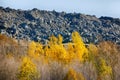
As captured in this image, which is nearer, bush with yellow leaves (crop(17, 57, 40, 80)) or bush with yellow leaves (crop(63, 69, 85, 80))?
bush with yellow leaves (crop(17, 57, 40, 80))

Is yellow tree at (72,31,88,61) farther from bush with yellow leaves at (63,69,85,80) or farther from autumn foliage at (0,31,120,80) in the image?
bush with yellow leaves at (63,69,85,80)

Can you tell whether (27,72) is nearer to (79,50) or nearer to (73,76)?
(73,76)

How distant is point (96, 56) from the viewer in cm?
7412

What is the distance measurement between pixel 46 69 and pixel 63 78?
5.14 metres

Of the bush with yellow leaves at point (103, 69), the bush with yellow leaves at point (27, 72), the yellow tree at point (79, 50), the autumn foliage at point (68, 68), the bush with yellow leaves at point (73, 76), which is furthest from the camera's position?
the yellow tree at point (79, 50)

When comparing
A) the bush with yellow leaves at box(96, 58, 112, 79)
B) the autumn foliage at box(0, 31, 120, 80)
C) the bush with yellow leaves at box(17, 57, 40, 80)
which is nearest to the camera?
the bush with yellow leaves at box(17, 57, 40, 80)

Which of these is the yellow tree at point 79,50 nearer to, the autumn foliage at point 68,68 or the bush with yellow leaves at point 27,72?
the autumn foliage at point 68,68

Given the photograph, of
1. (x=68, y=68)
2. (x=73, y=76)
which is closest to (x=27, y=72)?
(x=73, y=76)

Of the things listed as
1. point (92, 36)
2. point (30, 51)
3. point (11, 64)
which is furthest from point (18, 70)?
point (92, 36)

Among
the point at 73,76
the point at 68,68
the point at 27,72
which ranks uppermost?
the point at 27,72

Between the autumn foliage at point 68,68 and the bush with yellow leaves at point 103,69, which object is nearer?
the autumn foliage at point 68,68

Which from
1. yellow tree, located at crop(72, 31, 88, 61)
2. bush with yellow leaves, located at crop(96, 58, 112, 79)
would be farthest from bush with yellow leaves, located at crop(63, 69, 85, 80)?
yellow tree, located at crop(72, 31, 88, 61)

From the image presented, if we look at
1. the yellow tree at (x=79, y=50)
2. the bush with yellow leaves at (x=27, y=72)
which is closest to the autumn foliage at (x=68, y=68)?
the bush with yellow leaves at (x=27, y=72)

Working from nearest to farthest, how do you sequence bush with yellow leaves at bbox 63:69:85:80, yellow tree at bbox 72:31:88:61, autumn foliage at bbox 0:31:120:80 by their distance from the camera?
bush with yellow leaves at bbox 63:69:85:80 → autumn foliage at bbox 0:31:120:80 → yellow tree at bbox 72:31:88:61
